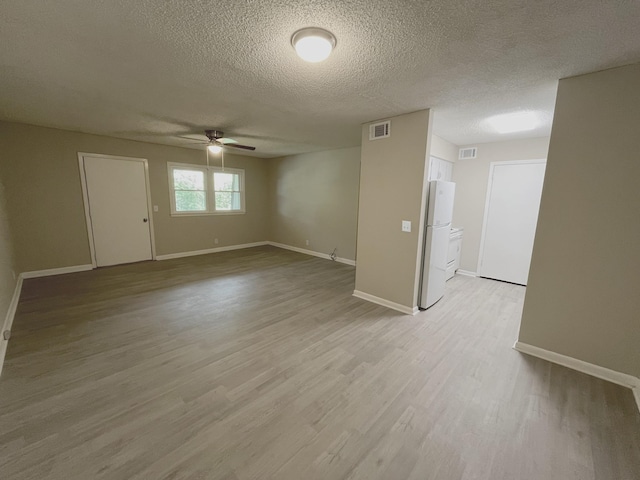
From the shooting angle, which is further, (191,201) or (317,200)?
(317,200)

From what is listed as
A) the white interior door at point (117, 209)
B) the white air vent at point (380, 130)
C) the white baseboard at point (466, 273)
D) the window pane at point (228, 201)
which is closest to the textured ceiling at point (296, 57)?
the white air vent at point (380, 130)

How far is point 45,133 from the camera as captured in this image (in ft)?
13.8

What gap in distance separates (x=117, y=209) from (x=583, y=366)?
7.19m

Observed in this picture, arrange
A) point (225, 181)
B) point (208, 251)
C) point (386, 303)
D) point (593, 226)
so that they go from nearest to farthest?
point (593, 226) → point (386, 303) → point (208, 251) → point (225, 181)

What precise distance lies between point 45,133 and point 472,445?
681 cm

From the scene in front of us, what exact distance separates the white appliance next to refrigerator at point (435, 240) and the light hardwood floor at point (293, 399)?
33 cm

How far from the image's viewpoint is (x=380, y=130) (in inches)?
132

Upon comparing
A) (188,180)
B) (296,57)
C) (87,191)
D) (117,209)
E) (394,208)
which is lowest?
(117,209)

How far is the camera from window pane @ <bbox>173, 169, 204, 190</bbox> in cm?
583

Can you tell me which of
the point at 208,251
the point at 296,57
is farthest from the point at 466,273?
the point at 208,251

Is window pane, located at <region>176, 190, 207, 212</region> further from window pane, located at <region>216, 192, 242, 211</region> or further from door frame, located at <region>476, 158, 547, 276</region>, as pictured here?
door frame, located at <region>476, 158, 547, 276</region>

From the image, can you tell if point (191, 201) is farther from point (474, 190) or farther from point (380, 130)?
point (474, 190)

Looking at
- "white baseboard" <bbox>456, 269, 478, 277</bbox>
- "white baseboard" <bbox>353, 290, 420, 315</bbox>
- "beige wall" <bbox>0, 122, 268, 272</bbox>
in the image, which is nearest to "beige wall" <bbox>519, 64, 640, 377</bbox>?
"white baseboard" <bbox>353, 290, 420, 315</bbox>

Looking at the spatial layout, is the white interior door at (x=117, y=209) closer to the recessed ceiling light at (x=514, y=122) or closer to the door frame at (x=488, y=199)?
the recessed ceiling light at (x=514, y=122)
